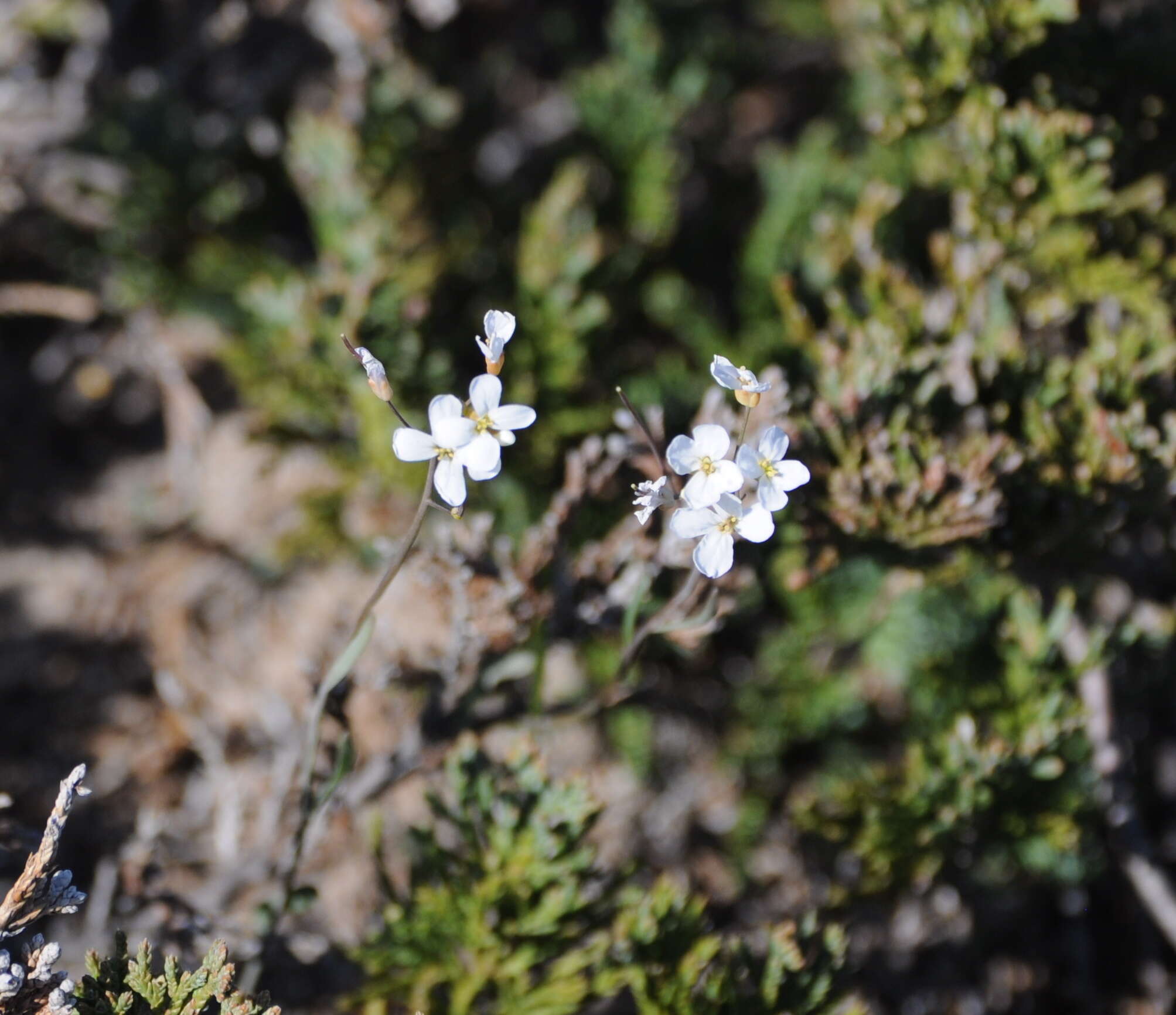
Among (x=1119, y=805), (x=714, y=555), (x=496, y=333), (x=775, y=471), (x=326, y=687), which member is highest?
(x=496, y=333)

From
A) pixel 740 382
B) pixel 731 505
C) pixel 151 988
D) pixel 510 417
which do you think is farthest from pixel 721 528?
pixel 151 988

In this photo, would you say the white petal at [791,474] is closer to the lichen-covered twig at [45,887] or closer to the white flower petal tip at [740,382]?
the white flower petal tip at [740,382]

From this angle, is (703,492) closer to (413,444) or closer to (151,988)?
(413,444)

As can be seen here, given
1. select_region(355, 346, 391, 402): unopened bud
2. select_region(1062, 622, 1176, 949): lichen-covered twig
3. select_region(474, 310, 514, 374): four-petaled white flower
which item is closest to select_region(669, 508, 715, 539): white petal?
select_region(474, 310, 514, 374): four-petaled white flower

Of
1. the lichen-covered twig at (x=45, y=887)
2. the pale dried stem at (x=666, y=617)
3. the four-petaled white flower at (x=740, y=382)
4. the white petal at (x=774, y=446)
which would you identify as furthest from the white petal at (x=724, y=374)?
the lichen-covered twig at (x=45, y=887)

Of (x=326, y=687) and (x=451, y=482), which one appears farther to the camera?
(x=326, y=687)
